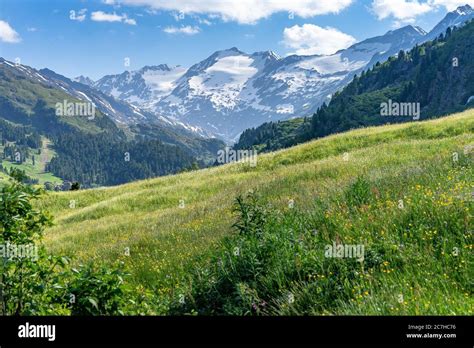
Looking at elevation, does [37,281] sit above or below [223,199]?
below

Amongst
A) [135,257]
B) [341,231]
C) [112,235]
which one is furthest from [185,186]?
[341,231]

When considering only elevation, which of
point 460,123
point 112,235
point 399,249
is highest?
point 460,123

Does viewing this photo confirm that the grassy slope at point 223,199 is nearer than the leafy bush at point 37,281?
No

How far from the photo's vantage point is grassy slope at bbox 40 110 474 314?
965 cm

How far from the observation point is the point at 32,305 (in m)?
5.50

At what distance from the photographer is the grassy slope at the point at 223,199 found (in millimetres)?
9648

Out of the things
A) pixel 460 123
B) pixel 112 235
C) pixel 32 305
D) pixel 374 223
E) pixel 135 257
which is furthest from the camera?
pixel 460 123

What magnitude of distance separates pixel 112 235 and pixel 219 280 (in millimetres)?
12529

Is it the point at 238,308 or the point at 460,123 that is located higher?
the point at 460,123

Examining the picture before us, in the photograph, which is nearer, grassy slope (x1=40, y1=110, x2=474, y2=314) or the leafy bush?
the leafy bush

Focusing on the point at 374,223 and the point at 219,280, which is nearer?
the point at 219,280

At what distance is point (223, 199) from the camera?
20188 mm

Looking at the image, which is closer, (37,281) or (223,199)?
(37,281)
